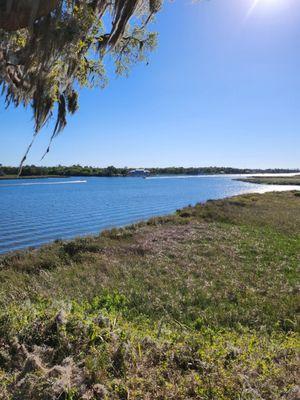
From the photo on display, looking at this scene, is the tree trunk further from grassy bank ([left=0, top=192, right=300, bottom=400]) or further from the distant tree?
grassy bank ([left=0, top=192, right=300, bottom=400])

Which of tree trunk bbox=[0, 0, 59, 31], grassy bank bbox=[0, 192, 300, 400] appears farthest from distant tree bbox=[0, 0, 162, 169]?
grassy bank bbox=[0, 192, 300, 400]

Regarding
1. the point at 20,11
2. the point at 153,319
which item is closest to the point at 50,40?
the point at 20,11

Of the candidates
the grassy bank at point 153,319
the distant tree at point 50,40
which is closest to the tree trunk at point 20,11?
the distant tree at point 50,40

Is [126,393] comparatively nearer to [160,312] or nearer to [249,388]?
[249,388]

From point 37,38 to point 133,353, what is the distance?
544cm

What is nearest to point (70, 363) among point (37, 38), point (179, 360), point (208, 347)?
point (179, 360)

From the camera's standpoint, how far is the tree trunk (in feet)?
16.4

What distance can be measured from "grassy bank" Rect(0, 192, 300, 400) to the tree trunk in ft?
14.8

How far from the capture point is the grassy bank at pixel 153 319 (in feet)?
15.7

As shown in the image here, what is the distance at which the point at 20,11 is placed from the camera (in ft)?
16.8

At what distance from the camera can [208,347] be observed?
237 inches

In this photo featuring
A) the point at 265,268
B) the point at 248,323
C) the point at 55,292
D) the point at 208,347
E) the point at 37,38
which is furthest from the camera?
the point at 265,268

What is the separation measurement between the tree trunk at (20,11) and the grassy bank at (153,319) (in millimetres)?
4496

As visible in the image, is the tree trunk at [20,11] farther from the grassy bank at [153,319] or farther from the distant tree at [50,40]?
the grassy bank at [153,319]
